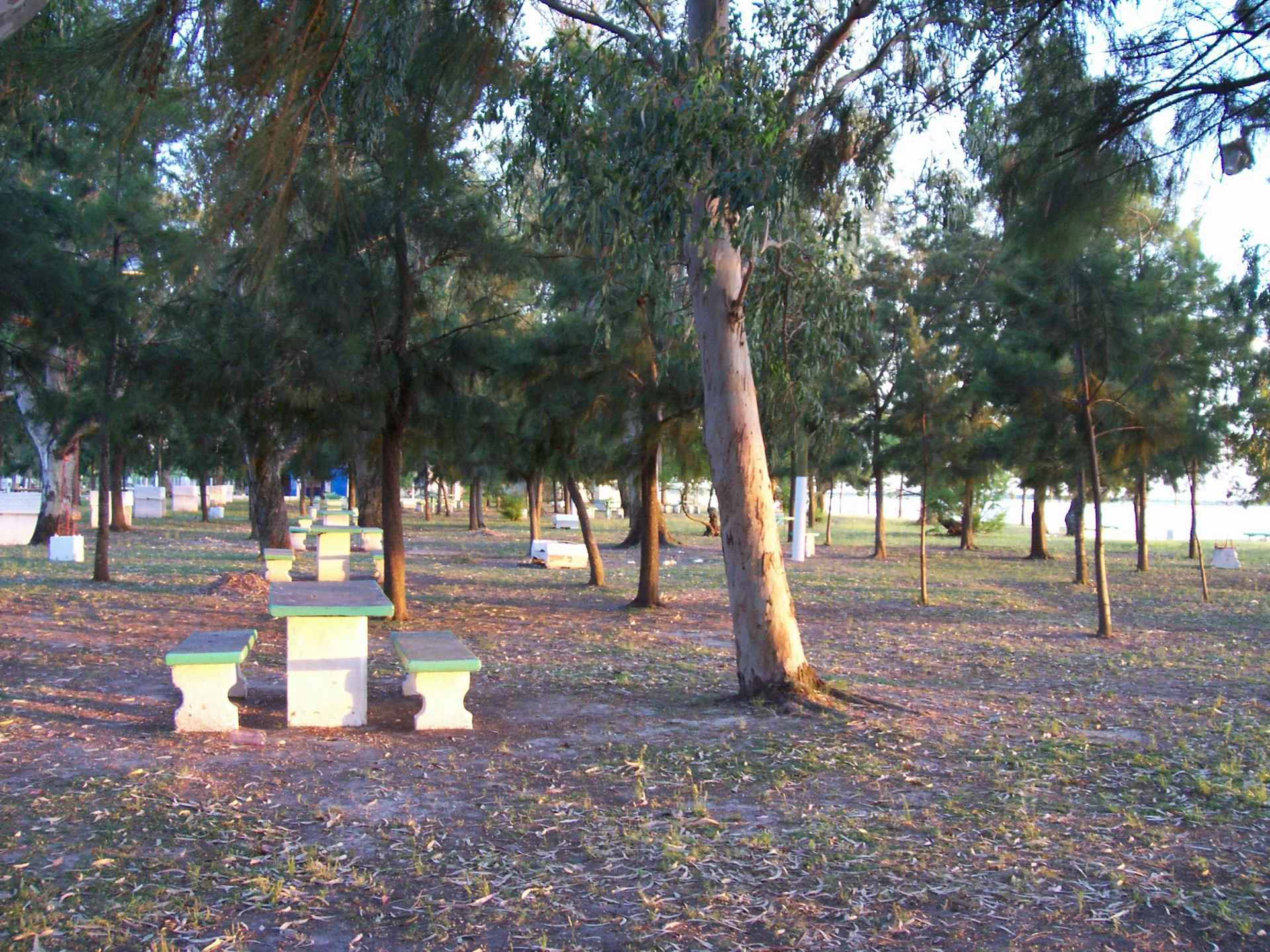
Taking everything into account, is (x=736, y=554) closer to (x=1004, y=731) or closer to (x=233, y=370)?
(x=1004, y=731)

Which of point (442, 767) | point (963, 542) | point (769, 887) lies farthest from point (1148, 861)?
point (963, 542)

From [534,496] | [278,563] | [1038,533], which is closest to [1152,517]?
[1038,533]

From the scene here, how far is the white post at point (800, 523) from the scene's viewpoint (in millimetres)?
22344

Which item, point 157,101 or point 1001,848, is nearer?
point 1001,848

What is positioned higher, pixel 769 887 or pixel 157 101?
pixel 157 101

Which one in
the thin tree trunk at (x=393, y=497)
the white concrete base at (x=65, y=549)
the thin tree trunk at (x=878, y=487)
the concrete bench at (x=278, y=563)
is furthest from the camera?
the thin tree trunk at (x=878, y=487)

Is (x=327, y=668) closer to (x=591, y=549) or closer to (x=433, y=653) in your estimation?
(x=433, y=653)

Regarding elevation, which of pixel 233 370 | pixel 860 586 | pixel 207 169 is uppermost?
pixel 207 169

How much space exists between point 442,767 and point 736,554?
2.52m

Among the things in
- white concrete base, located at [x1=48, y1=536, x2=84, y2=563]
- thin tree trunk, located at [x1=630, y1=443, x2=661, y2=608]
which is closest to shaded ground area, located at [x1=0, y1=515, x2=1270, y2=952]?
thin tree trunk, located at [x1=630, y1=443, x2=661, y2=608]

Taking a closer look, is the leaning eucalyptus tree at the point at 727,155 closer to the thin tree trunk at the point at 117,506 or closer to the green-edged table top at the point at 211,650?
the green-edged table top at the point at 211,650

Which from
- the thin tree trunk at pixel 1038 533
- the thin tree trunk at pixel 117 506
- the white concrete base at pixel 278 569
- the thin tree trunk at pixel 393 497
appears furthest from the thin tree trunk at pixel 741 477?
the thin tree trunk at pixel 1038 533

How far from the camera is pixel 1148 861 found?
4379 mm

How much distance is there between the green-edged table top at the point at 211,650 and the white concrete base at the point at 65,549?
44.3 feet
